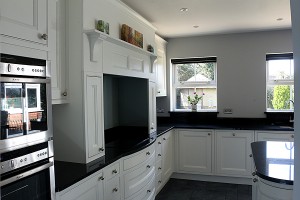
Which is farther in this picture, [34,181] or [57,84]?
[57,84]

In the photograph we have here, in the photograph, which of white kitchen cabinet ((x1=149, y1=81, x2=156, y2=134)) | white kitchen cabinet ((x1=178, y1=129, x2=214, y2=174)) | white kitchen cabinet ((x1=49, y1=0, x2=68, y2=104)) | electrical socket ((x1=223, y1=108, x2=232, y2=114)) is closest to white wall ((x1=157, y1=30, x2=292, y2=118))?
electrical socket ((x1=223, y1=108, x2=232, y2=114))

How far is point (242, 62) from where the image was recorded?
179 inches

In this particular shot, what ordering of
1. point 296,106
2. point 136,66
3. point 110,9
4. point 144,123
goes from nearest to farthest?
point 296,106 → point 110,9 → point 136,66 → point 144,123

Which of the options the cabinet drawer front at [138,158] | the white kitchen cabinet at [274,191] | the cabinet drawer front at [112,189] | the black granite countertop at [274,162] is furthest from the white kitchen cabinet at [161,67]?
the white kitchen cabinet at [274,191]

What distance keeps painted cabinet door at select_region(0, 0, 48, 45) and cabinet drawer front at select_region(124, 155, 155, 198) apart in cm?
147

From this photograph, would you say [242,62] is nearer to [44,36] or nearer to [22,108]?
[44,36]

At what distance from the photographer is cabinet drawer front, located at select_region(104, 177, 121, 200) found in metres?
2.14

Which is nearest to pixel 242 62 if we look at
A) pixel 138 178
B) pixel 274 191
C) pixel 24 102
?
pixel 138 178

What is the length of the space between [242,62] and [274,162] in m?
2.80

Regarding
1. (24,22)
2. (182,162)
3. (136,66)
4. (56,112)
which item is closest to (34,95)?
(24,22)

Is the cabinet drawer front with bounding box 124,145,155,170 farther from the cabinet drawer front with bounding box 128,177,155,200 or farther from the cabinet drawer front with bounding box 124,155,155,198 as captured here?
the cabinet drawer front with bounding box 128,177,155,200

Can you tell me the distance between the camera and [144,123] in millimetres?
3590

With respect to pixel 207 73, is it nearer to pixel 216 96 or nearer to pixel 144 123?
pixel 216 96

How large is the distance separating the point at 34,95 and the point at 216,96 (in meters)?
3.80
